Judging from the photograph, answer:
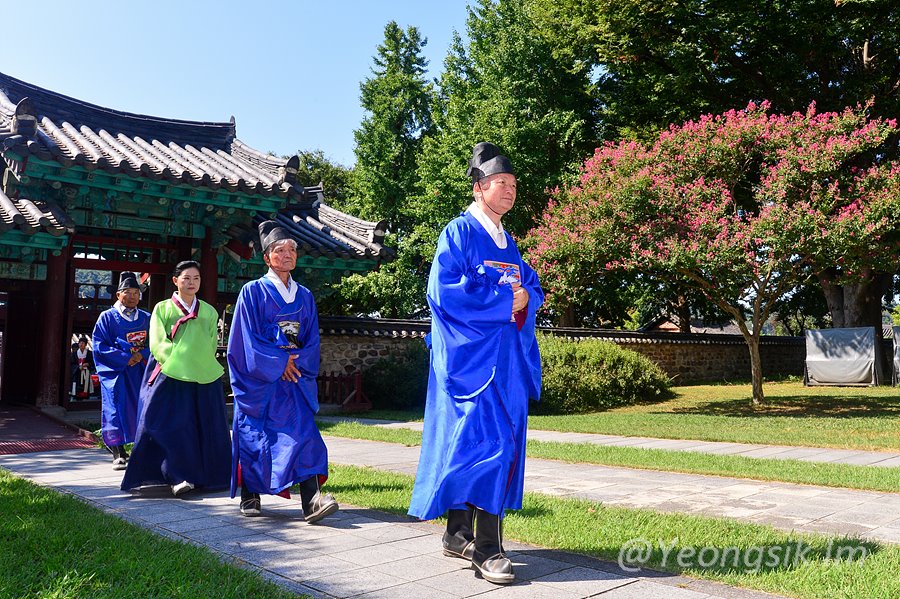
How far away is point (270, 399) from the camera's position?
16.3 feet

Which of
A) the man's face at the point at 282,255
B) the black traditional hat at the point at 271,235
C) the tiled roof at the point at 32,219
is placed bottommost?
the man's face at the point at 282,255

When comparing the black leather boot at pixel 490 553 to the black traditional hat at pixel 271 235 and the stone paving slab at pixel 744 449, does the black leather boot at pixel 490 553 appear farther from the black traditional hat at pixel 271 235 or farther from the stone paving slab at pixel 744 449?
the stone paving slab at pixel 744 449

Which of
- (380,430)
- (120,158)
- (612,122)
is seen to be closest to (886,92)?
(612,122)

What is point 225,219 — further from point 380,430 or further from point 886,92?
point 886,92

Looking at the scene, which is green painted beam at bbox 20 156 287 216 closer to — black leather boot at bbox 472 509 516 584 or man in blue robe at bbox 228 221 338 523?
man in blue robe at bbox 228 221 338 523

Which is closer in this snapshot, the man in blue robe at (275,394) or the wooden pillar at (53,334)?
the man in blue robe at (275,394)

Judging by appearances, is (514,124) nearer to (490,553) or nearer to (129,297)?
(129,297)

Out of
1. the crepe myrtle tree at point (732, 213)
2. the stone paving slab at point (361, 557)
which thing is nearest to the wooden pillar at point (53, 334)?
the stone paving slab at point (361, 557)

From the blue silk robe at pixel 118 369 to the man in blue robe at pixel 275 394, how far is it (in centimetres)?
297

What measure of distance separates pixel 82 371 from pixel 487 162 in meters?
15.6

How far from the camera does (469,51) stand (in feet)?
86.7

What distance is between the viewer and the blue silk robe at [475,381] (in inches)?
143

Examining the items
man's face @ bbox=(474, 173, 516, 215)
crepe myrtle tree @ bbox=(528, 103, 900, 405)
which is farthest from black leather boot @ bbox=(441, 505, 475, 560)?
crepe myrtle tree @ bbox=(528, 103, 900, 405)

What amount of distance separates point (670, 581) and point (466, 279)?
181 cm
